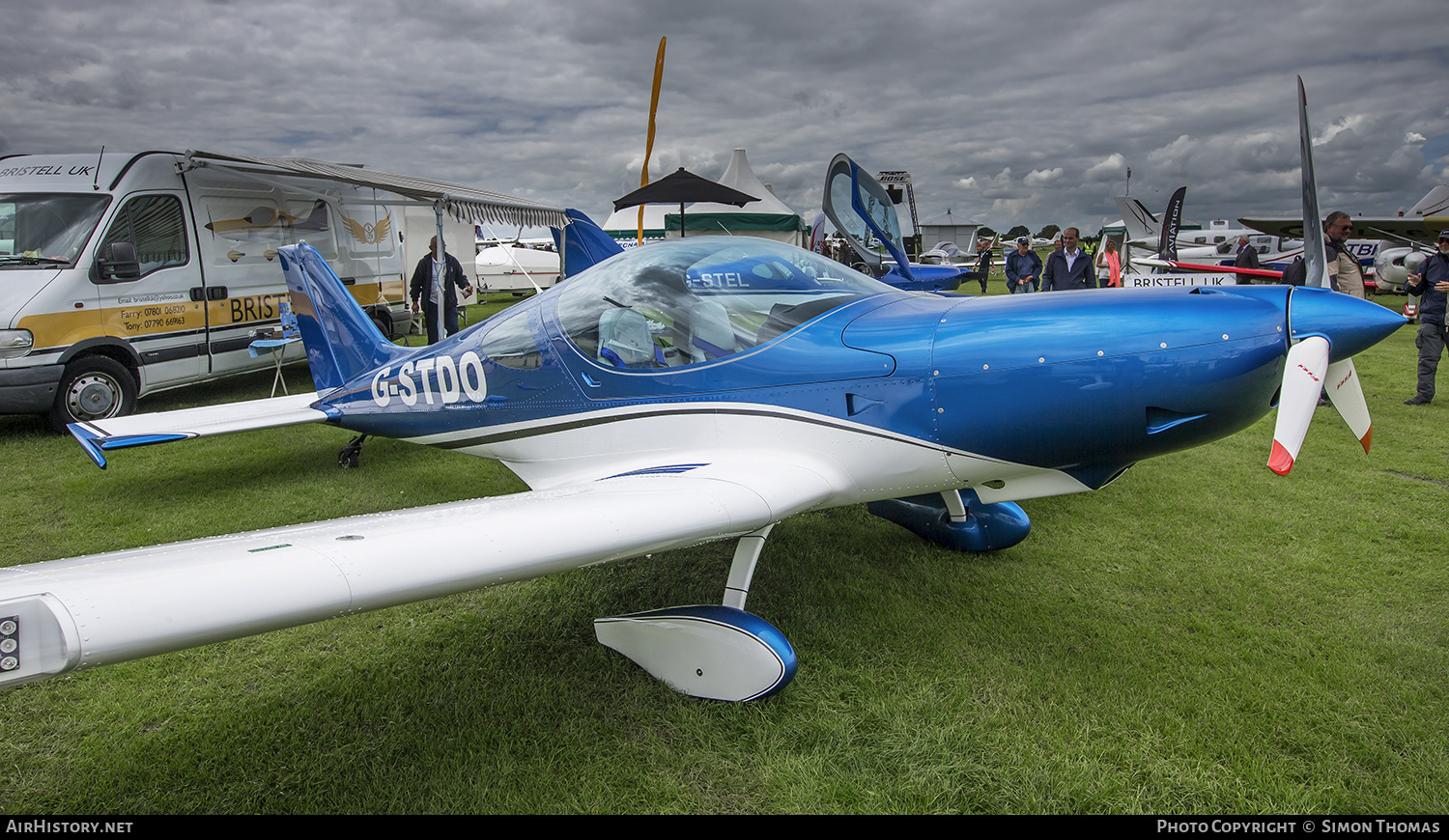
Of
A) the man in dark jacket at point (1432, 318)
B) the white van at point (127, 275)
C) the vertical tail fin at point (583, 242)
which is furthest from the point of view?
the man in dark jacket at point (1432, 318)

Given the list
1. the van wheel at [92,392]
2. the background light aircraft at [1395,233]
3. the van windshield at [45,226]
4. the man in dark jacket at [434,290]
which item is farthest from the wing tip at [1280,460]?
the background light aircraft at [1395,233]

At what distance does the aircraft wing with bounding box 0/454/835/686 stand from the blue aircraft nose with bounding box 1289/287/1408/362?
1695mm

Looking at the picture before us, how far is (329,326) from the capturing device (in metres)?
5.12

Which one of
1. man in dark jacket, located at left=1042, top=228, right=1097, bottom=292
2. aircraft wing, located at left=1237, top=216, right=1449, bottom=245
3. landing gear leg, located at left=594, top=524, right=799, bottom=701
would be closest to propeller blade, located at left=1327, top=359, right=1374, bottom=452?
landing gear leg, located at left=594, top=524, right=799, bottom=701

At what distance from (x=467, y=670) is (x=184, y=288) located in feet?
22.6

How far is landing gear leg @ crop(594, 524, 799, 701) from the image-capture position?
2.70 metres

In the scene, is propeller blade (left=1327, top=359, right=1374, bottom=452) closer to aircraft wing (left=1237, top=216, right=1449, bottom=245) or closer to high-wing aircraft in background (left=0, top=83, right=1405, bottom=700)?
high-wing aircraft in background (left=0, top=83, right=1405, bottom=700)

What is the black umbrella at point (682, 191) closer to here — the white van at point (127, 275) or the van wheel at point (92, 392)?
the white van at point (127, 275)

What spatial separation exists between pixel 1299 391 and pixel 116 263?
877cm

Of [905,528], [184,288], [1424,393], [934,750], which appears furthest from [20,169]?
[1424,393]

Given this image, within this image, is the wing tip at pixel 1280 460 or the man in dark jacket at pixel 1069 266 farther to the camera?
the man in dark jacket at pixel 1069 266

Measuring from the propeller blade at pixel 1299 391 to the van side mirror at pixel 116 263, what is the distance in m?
8.67

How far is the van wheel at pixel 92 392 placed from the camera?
6.78 m
